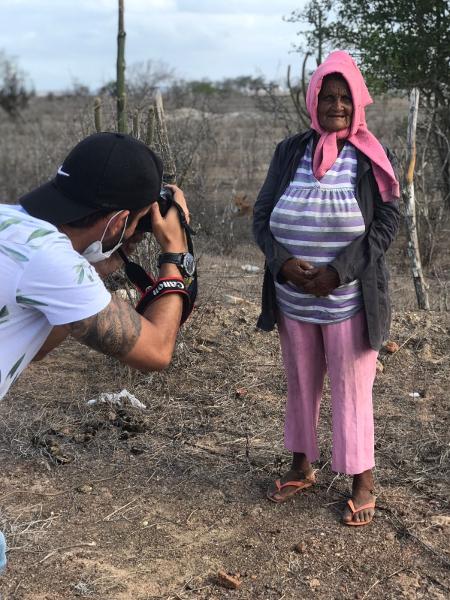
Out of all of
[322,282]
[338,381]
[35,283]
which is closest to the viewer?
[35,283]

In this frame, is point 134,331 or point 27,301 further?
point 134,331

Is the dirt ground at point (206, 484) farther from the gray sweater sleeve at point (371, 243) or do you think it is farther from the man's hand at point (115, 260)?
the man's hand at point (115, 260)

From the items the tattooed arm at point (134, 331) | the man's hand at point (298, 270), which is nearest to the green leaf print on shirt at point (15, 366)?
the tattooed arm at point (134, 331)

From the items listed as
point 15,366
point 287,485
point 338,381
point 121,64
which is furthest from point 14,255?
point 121,64

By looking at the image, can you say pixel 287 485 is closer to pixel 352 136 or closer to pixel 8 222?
pixel 352 136

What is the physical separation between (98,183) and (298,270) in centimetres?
128

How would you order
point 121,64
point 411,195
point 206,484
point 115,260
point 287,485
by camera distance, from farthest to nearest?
1. point 121,64
2. point 411,195
3. point 206,484
4. point 287,485
5. point 115,260

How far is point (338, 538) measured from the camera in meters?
3.10

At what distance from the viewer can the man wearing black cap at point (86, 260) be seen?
1.76 metres

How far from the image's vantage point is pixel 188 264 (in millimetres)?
2078

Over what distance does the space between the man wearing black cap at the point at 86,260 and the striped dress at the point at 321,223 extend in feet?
3.40

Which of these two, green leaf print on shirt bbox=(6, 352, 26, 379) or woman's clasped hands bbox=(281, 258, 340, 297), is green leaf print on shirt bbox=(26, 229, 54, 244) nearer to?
green leaf print on shirt bbox=(6, 352, 26, 379)

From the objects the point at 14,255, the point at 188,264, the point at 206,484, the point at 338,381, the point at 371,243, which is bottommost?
the point at 206,484

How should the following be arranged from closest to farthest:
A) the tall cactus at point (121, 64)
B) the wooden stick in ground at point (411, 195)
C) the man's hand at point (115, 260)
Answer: the man's hand at point (115, 260), the wooden stick in ground at point (411, 195), the tall cactus at point (121, 64)
